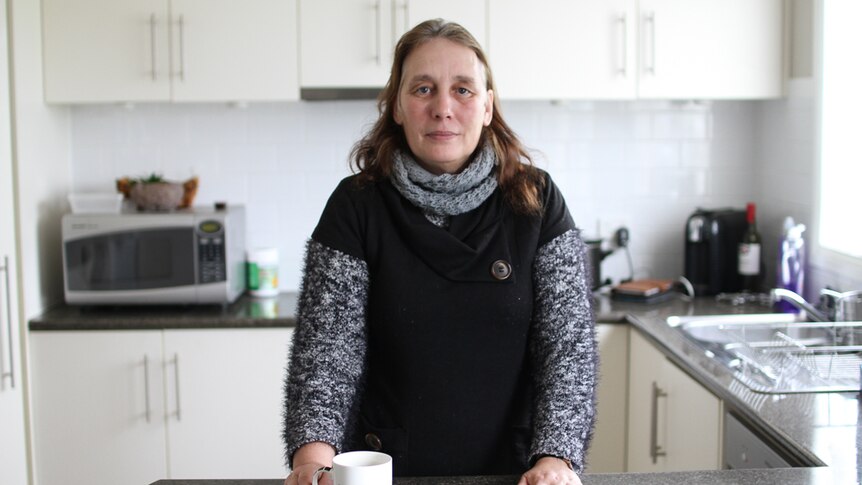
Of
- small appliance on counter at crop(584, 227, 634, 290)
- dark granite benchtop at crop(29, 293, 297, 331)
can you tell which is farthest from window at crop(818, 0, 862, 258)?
dark granite benchtop at crop(29, 293, 297, 331)

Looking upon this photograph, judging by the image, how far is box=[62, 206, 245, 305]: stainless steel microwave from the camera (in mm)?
3264

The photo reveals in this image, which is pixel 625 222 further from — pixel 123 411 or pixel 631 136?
pixel 123 411

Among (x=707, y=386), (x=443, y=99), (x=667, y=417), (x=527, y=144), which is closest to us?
(x=443, y=99)

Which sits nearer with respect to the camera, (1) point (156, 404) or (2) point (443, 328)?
(2) point (443, 328)

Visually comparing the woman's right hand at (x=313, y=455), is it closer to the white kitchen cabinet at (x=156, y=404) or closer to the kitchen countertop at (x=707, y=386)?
the kitchen countertop at (x=707, y=386)

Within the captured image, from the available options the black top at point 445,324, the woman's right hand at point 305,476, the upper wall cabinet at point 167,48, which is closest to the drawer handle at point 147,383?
the upper wall cabinet at point 167,48

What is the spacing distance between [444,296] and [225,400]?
1.73 metres

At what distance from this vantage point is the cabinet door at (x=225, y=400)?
319 cm

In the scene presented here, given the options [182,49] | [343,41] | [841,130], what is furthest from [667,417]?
[182,49]

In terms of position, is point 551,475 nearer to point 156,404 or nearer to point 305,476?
point 305,476

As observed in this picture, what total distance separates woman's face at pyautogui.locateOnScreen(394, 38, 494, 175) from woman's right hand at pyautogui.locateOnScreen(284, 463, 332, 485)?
54 cm

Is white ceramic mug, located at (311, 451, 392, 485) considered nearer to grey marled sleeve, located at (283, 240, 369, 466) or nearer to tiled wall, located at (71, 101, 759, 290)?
grey marled sleeve, located at (283, 240, 369, 466)

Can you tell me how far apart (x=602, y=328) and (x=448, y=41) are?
68.9 inches

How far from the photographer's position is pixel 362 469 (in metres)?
1.23
